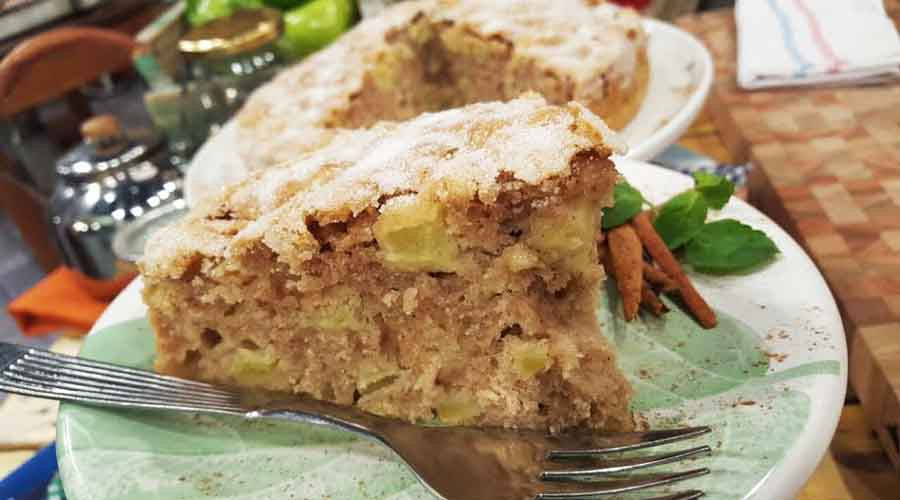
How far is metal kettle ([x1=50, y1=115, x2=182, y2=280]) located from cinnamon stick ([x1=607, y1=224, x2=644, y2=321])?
5.28 ft

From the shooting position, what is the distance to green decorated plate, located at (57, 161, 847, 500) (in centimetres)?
98

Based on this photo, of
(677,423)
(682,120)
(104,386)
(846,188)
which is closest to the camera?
(677,423)

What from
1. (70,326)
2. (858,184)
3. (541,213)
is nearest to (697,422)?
(541,213)

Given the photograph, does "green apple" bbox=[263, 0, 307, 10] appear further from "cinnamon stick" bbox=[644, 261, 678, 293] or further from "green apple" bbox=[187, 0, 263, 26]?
"cinnamon stick" bbox=[644, 261, 678, 293]

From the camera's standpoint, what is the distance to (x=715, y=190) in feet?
4.73

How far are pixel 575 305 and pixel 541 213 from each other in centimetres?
18

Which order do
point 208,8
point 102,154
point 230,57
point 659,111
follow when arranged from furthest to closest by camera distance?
point 208,8, point 230,57, point 102,154, point 659,111

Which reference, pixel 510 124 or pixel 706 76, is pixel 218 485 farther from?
pixel 706 76

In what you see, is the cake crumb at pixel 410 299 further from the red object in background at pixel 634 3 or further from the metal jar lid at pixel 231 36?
the red object in background at pixel 634 3

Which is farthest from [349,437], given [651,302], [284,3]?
[284,3]

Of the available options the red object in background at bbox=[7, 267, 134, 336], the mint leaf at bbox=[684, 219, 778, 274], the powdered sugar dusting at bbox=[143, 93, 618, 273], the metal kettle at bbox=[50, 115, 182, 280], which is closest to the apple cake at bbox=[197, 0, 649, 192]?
the metal kettle at bbox=[50, 115, 182, 280]

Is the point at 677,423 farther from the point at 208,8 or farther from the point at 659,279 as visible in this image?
the point at 208,8

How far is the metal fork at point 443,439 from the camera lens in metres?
1.01

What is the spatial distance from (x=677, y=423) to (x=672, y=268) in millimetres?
346
